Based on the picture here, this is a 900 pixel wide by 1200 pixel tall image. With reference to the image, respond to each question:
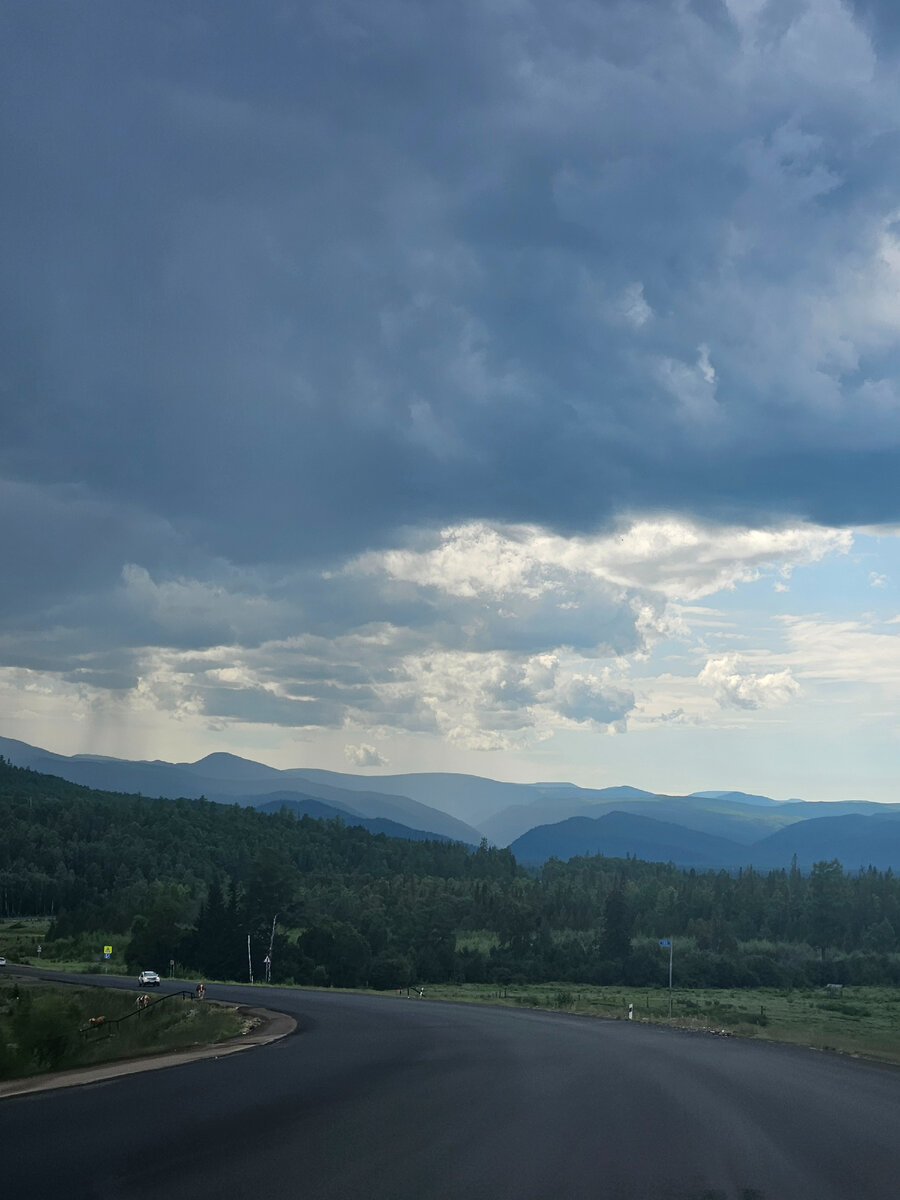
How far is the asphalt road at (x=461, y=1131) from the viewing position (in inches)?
502

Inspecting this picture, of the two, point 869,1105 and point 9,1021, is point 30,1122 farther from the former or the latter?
point 869,1105

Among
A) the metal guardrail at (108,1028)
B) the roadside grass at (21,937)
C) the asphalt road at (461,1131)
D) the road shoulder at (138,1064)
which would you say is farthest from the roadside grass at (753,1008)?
the roadside grass at (21,937)

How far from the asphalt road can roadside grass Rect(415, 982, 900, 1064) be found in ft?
39.9

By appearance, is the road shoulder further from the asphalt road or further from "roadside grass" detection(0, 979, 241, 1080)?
the asphalt road

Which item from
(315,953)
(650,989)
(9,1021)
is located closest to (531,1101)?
(9,1021)

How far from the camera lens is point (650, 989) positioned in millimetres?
133375

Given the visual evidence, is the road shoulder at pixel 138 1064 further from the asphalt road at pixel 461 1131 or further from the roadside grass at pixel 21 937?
the roadside grass at pixel 21 937

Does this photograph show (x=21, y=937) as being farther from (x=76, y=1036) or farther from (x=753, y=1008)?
(x=76, y=1036)

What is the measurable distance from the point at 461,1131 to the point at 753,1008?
3328 inches

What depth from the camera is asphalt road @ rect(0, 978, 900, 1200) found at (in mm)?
12758

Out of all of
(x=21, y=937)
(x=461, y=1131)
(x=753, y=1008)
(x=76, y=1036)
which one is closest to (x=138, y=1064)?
(x=76, y=1036)

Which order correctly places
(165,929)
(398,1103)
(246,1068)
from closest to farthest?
(398,1103), (246,1068), (165,929)

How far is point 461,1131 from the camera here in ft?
53.3

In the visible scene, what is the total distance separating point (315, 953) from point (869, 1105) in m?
105
